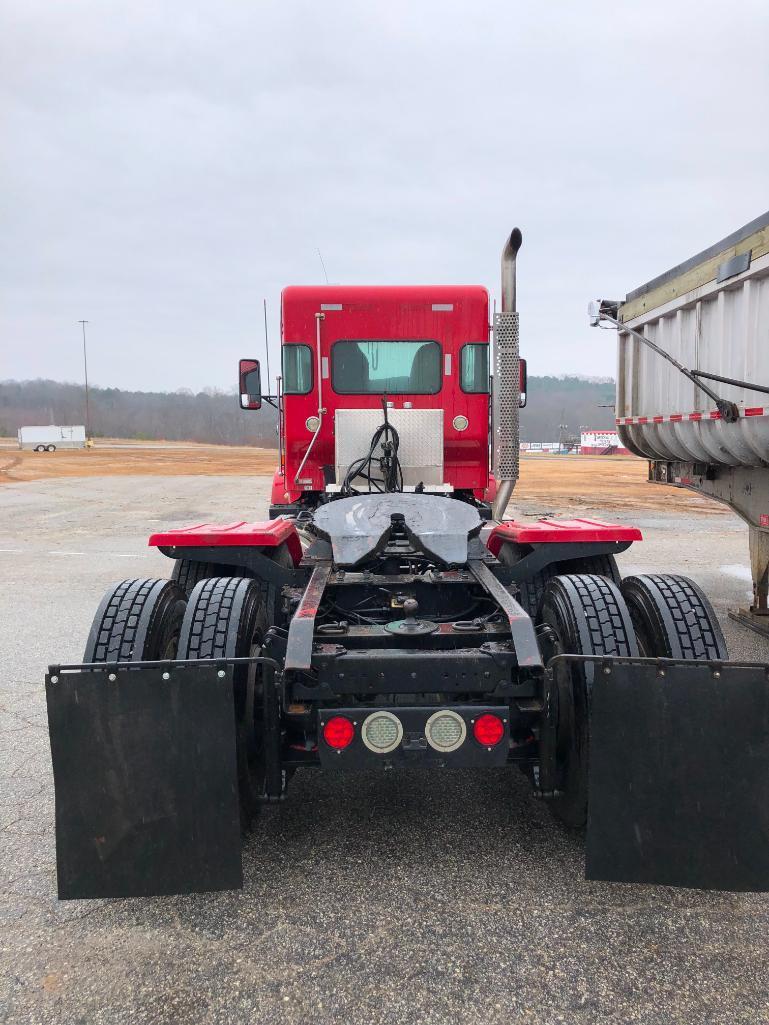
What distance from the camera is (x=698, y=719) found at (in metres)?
2.36

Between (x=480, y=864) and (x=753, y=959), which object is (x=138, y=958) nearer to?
(x=480, y=864)

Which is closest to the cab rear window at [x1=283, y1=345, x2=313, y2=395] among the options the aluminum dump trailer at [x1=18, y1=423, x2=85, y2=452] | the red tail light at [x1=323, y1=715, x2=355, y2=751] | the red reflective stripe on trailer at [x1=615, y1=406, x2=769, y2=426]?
the red reflective stripe on trailer at [x1=615, y1=406, x2=769, y2=426]

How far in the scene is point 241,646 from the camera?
2.98 m

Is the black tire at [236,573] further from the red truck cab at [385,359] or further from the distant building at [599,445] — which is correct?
the distant building at [599,445]

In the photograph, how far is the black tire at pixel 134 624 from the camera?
2963 mm

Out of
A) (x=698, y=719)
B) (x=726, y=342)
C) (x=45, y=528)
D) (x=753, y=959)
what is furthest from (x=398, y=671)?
(x=45, y=528)

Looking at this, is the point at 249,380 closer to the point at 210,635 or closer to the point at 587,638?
the point at 210,635

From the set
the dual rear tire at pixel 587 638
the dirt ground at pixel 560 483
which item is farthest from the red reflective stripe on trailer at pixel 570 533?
the dirt ground at pixel 560 483

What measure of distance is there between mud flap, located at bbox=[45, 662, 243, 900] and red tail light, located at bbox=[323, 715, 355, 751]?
0.34m

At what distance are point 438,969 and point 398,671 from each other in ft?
3.02

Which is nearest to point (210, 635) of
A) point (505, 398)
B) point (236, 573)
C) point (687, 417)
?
point (236, 573)

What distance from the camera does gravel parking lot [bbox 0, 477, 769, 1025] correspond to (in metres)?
2.10

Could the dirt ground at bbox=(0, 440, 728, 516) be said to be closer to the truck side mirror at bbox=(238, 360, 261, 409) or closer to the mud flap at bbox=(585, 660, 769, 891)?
the truck side mirror at bbox=(238, 360, 261, 409)

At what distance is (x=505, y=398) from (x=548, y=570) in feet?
4.56
